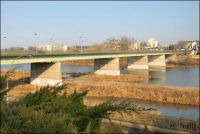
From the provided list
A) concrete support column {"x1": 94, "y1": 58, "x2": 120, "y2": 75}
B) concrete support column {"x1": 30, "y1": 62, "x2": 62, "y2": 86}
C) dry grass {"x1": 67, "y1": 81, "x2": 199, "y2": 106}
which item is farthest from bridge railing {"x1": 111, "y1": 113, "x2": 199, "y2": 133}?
concrete support column {"x1": 94, "y1": 58, "x2": 120, "y2": 75}

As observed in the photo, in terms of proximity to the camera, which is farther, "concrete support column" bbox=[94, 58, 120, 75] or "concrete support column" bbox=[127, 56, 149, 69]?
"concrete support column" bbox=[127, 56, 149, 69]

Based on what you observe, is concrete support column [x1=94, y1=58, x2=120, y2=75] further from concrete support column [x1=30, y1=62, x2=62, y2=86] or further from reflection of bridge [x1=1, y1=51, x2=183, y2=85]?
concrete support column [x1=30, y1=62, x2=62, y2=86]

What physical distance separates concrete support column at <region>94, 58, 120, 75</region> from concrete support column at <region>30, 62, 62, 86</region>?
1651cm

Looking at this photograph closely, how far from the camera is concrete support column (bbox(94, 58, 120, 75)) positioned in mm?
48669

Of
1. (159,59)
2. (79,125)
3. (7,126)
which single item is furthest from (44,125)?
(159,59)

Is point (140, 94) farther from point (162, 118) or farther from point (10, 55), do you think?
point (10, 55)

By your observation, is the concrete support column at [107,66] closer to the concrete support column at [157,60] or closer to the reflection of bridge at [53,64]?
the reflection of bridge at [53,64]

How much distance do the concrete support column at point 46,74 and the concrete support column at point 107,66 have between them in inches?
650

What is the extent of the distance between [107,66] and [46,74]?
18532mm

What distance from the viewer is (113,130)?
5.48 meters

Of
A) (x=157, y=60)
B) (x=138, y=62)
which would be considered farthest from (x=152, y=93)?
(x=157, y=60)

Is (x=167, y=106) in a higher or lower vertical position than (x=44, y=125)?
lower

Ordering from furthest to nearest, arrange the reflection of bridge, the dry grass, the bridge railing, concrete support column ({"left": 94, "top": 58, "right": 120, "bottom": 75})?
concrete support column ({"left": 94, "top": 58, "right": 120, "bottom": 75}) → the reflection of bridge → the dry grass → the bridge railing

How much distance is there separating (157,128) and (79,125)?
6825 millimetres
